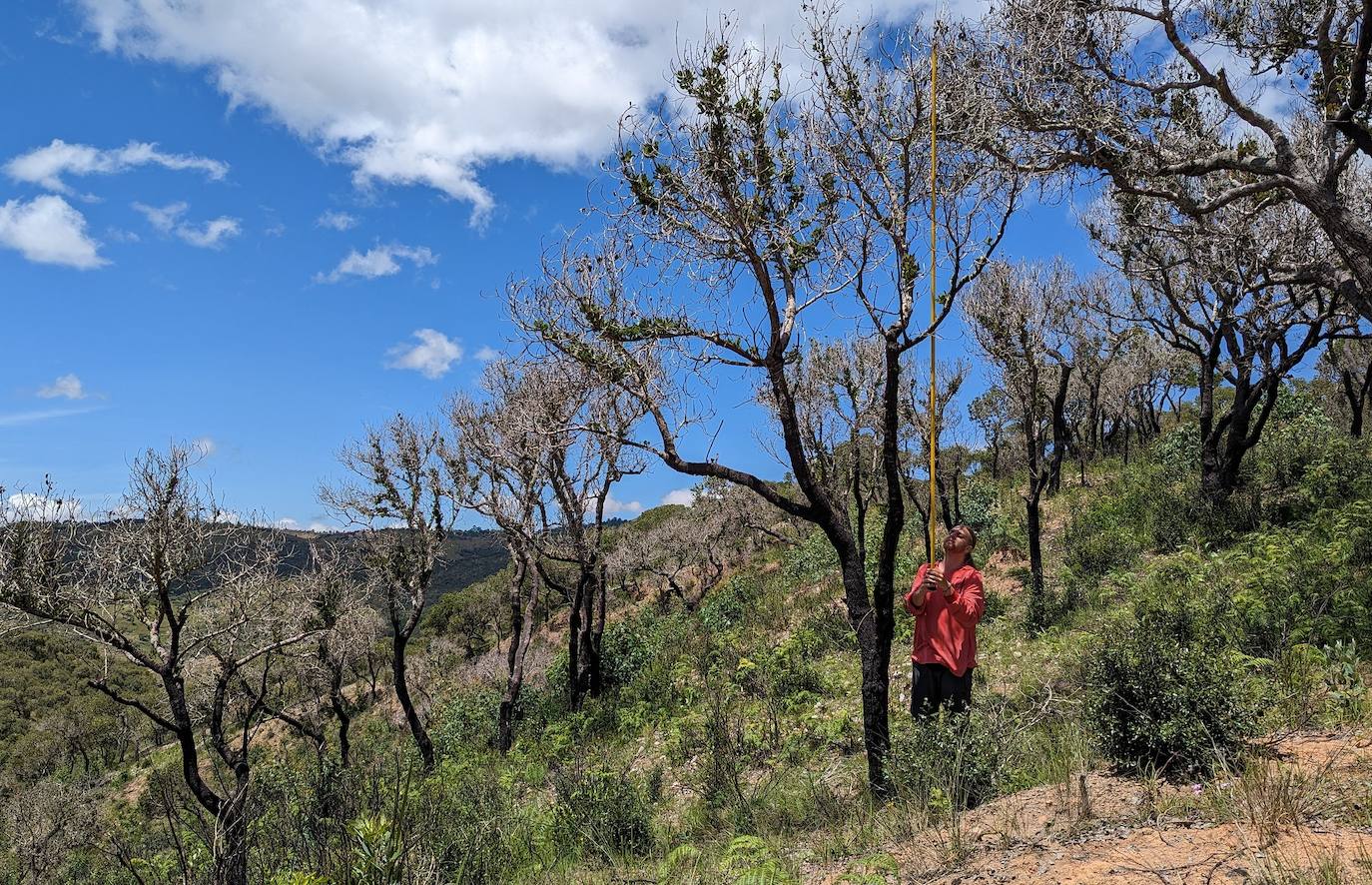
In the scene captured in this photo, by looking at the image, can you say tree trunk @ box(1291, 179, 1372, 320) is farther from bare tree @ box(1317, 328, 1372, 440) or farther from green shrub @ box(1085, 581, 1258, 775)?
bare tree @ box(1317, 328, 1372, 440)

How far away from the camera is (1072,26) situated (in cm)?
809

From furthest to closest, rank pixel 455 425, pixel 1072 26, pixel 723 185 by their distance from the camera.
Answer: pixel 455 425
pixel 1072 26
pixel 723 185

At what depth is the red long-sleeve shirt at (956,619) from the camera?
19.1ft

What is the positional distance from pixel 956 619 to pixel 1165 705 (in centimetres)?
155

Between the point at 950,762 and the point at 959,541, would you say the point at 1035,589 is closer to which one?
the point at 959,541

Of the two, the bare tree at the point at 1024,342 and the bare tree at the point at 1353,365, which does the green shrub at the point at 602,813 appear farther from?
the bare tree at the point at 1353,365

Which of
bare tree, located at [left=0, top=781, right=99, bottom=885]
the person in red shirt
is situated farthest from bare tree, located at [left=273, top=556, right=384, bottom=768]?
the person in red shirt

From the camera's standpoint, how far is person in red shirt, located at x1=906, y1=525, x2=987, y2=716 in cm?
582

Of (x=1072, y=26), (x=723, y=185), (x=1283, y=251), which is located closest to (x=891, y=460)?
(x=723, y=185)

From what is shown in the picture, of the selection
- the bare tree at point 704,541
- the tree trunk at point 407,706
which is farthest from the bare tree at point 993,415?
the tree trunk at point 407,706

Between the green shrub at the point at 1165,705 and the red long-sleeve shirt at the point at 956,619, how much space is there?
864mm

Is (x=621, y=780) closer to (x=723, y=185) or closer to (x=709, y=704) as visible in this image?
(x=709, y=704)

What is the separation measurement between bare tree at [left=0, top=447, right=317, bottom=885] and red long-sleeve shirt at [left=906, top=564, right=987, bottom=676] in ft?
33.3

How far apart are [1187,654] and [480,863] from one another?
214 inches
